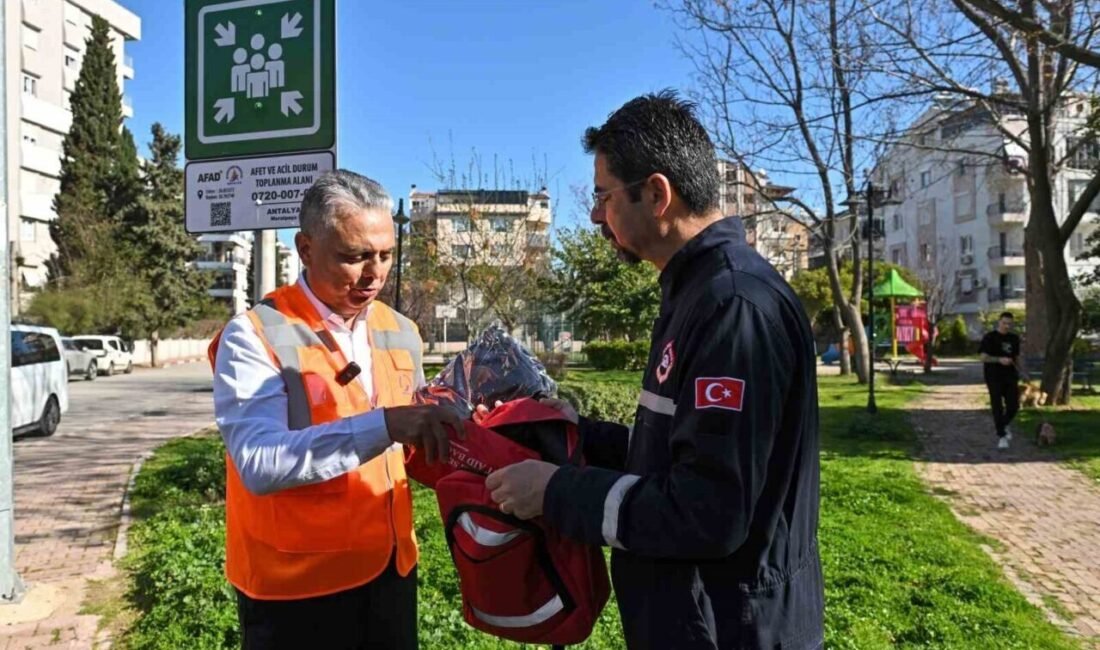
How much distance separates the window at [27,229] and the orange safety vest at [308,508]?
52.5 m

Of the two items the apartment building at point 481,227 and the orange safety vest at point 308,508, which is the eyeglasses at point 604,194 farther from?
the apartment building at point 481,227

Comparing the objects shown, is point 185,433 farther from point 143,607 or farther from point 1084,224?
point 1084,224

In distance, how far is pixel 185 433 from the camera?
15086 millimetres

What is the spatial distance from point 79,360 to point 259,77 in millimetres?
30878

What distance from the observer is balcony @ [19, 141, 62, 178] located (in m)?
47.3

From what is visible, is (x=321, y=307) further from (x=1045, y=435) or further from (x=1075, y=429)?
(x=1075, y=429)

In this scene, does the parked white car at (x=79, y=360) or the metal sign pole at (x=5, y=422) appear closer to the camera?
the metal sign pole at (x=5, y=422)

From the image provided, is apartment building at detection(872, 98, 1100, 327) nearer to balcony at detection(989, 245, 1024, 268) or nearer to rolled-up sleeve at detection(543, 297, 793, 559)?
balcony at detection(989, 245, 1024, 268)

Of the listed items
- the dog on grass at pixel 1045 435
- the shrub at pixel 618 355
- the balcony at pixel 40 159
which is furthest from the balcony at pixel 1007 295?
the balcony at pixel 40 159

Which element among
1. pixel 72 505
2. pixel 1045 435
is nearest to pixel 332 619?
pixel 72 505

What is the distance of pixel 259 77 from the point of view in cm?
366

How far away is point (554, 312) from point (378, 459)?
1217 inches

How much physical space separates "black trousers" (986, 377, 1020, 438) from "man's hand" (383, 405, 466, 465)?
12011 mm

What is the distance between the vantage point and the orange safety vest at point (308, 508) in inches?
87.4
